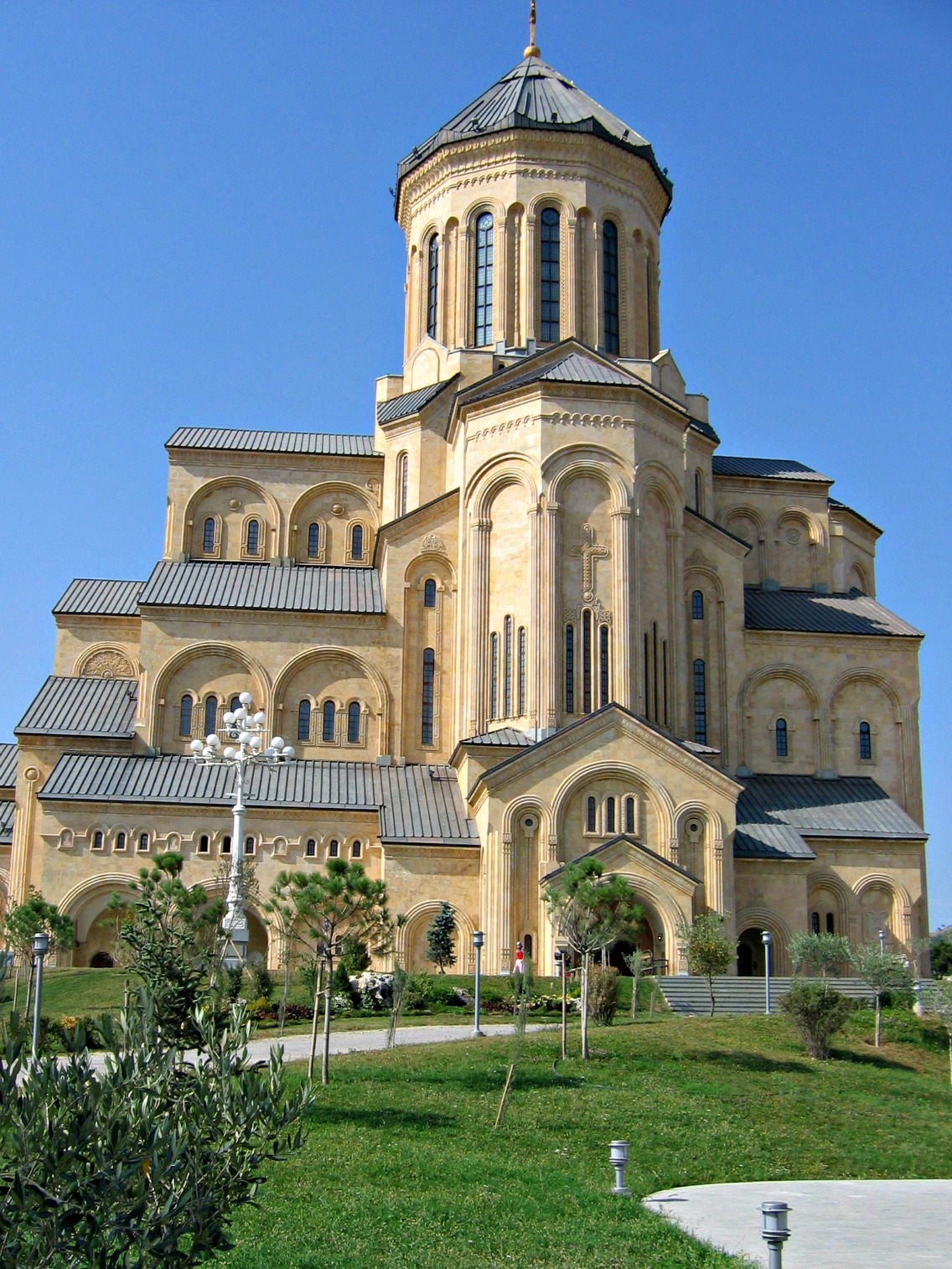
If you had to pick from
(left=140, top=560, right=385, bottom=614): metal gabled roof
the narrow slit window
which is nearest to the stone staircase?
the narrow slit window

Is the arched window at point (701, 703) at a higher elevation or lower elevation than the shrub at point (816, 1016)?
higher

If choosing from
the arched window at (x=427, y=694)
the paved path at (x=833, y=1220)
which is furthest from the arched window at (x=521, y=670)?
the paved path at (x=833, y=1220)

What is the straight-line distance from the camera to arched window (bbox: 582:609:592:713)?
130 feet

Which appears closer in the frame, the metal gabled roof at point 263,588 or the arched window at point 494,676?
the arched window at point 494,676

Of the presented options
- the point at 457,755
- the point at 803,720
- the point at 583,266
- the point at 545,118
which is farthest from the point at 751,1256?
the point at 545,118

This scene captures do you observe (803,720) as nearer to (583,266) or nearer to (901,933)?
(901,933)

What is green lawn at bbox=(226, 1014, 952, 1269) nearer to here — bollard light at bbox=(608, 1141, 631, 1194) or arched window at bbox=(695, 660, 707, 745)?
bollard light at bbox=(608, 1141, 631, 1194)

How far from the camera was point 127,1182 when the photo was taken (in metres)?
8.01

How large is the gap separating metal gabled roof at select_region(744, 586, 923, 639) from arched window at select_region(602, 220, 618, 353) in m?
9.64

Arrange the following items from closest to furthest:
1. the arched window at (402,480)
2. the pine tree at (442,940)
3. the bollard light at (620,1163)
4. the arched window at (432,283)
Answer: the bollard light at (620,1163)
the pine tree at (442,940)
the arched window at (402,480)
the arched window at (432,283)

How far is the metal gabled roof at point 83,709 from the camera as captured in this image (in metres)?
42.3

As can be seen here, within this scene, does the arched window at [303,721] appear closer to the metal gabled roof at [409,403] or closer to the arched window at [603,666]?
the arched window at [603,666]

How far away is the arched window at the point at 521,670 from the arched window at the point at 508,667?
0.87ft

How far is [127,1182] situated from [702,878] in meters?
30.3
